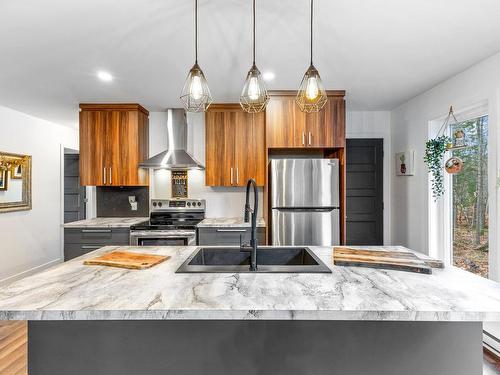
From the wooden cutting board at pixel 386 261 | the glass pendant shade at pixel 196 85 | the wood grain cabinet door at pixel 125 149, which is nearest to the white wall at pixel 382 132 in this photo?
the wooden cutting board at pixel 386 261

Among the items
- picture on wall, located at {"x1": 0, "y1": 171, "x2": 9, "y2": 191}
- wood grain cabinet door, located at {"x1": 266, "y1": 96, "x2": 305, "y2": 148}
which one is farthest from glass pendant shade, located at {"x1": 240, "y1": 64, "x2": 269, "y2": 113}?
picture on wall, located at {"x1": 0, "y1": 171, "x2": 9, "y2": 191}

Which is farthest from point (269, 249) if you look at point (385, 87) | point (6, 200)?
point (6, 200)

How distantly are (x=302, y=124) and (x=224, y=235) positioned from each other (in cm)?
159

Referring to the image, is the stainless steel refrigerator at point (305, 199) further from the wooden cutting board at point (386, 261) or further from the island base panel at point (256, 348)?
the island base panel at point (256, 348)

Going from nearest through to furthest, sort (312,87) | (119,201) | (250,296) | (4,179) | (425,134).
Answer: (250,296), (312,87), (425,134), (4,179), (119,201)

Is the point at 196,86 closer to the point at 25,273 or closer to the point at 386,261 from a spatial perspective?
the point at 386,261

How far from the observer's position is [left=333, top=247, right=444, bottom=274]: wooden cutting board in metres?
1.45

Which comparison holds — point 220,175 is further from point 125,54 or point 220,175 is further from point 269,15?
point 269,15

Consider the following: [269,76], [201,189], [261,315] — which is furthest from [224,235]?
[261,315]

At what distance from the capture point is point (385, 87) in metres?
3.29

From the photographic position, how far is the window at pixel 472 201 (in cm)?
276

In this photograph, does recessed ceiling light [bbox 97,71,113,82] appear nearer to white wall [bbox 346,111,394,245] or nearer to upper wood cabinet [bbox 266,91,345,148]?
upper wood cabinet [bbox 266,91,345,148]

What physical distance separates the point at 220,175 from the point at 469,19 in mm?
2774

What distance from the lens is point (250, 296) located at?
1.12m
